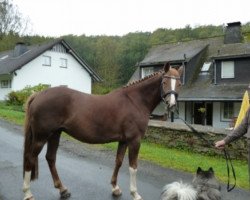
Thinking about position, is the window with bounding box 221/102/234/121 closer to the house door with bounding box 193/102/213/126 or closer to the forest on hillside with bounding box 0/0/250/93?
the house door with bounding box 193/102/213/126

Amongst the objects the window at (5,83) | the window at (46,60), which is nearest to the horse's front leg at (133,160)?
the window at (5,83)

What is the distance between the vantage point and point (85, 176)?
7.45m

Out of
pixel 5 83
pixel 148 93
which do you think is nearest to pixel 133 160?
pixel 148 93

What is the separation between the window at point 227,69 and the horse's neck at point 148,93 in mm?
21555

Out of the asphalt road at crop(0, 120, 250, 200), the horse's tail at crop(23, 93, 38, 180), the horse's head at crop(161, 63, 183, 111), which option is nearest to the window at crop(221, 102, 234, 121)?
the asphalt road at crop(0, 120, 250, 200)

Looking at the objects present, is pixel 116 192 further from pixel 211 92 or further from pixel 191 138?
pixel 211 92

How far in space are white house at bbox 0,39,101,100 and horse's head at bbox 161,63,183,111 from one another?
108 feet

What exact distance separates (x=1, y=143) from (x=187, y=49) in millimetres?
23161

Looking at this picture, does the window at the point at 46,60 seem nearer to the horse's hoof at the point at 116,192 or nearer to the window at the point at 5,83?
the window at the point at 5,83

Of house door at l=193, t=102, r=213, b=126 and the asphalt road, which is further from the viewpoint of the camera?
house door at l=193, t=102, r=213, b=126

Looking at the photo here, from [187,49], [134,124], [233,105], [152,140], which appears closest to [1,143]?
[152,140]

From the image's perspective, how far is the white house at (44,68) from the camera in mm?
37906

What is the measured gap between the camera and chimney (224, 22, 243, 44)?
1164 inches

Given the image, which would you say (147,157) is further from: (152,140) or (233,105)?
(233,105)
